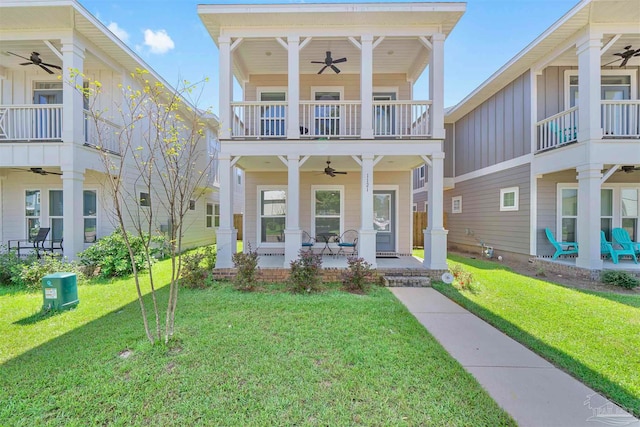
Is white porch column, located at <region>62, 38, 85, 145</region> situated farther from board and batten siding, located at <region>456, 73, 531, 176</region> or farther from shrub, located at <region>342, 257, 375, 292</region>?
board and batten siding, located at <region>456, 73, 531, 176</region>

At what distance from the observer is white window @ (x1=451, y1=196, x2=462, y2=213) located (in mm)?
13041

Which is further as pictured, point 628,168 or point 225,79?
point 628,168

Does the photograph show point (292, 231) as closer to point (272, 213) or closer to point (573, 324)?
point (272, 213)

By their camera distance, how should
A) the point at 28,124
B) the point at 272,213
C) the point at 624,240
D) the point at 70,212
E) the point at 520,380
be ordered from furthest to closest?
the point at 272,213 → the point at 624,240 → the point at 28,124 → the point at 70,212 → the point at 520,380

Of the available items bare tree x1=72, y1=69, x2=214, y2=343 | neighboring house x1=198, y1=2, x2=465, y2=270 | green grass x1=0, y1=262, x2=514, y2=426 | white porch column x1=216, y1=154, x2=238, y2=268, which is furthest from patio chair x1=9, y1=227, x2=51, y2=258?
neighboring house x1=198, y1=2, x2=465, y2=270

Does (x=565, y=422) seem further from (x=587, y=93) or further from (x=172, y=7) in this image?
(x=172, y=7)

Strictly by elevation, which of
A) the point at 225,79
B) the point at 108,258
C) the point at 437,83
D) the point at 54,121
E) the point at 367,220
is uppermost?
the point at 225,79

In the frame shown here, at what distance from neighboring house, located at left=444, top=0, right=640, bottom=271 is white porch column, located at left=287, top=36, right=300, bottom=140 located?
264 inches

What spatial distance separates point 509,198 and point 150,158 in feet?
35.7

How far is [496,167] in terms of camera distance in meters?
10.6

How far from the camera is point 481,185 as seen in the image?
37.6ft

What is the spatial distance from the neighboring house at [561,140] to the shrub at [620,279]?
33 centimetres

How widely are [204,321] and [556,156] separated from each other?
382 inches

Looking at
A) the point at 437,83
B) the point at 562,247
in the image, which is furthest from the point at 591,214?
the point at 437,83
